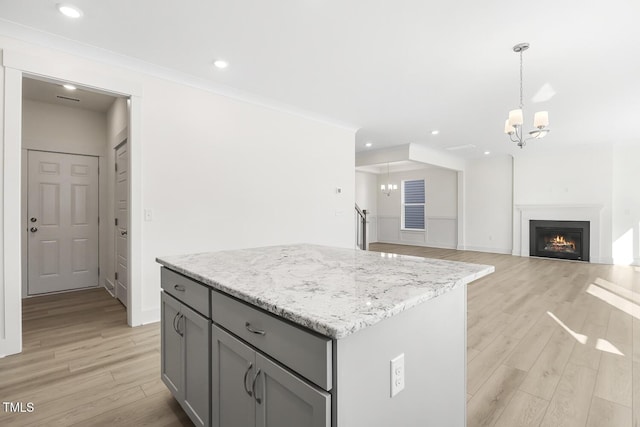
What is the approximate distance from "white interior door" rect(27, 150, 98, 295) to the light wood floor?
0.45 m

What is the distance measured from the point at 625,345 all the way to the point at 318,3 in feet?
12.5

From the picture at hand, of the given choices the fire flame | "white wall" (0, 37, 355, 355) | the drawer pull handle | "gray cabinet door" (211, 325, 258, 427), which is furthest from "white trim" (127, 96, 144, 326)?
the fire flame

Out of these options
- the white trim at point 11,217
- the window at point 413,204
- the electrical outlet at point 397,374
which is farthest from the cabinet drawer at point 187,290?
the window at point 413,204

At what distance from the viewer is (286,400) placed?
1.00m

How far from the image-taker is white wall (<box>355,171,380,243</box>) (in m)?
10.2

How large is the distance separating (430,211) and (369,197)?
206cm

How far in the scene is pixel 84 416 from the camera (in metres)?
1.76

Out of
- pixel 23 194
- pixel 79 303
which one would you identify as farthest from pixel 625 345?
pixel 23 194

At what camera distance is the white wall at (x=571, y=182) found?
679 centimetres

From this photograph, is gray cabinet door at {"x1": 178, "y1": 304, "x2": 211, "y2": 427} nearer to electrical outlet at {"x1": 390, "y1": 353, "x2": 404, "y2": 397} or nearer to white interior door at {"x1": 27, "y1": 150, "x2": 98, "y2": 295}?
electrical outlet at {"x1": 390, "y1": 353, "x2": 404, "y2": 397}

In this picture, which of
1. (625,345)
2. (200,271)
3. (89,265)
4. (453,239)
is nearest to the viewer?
(200,271)

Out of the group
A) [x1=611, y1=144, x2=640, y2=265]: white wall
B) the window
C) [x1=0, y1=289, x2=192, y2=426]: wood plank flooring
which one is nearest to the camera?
[x1=0, y1=289, x2=192, y2=426]: wood plank flooring

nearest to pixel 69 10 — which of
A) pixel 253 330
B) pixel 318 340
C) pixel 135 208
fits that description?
pixel 135 208

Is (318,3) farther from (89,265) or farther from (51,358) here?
(89,265)
